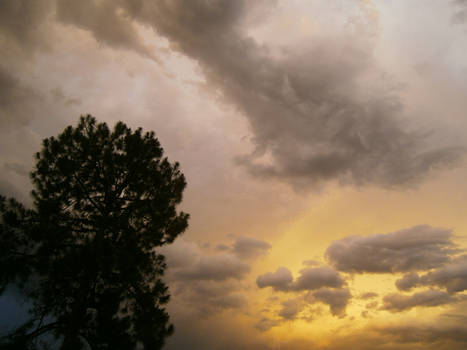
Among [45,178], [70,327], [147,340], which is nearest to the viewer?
[70,327]

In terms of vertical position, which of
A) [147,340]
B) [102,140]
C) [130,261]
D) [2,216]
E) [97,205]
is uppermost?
[102,140]

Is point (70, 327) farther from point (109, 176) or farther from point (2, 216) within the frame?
point (109, 176)

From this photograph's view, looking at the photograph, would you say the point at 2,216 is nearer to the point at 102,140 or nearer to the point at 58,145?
the point at 58,145

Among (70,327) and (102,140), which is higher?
(102,140)

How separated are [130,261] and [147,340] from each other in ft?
10.6

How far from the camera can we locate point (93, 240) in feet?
36.9

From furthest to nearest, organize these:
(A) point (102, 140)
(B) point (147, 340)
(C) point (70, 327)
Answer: (A) point (102, 140) < (B) point (147, 340) < (C) point (70, 327)

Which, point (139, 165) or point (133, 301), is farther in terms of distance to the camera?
point (139, 165)

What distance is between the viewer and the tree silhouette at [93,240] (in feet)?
36.4

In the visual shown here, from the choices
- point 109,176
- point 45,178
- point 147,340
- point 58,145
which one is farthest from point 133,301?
point 58,145

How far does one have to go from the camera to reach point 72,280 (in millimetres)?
11445

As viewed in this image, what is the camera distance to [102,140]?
13312 mm

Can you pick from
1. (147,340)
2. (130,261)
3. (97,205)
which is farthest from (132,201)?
(147,340)

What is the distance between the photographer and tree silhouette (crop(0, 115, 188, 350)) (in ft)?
36.4
